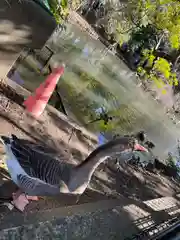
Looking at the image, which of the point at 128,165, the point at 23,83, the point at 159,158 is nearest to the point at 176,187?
the point at 159,158

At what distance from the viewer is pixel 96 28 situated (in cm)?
1938

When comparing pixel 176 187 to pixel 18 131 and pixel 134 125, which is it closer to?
pixel 134 125

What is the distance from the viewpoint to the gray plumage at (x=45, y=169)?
213 inches

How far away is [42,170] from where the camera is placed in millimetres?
5695

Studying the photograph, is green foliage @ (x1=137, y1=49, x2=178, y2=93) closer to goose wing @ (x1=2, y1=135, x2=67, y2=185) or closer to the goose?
the goose

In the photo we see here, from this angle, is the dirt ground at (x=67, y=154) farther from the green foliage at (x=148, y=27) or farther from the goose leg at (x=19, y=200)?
the green foliage at (x=148, y=27)

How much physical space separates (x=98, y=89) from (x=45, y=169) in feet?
30.6

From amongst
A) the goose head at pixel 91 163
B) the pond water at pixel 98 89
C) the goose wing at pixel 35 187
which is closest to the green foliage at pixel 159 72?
the pond water at pixel 98 89

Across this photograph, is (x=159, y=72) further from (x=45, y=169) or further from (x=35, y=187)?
(x=35, y=187)

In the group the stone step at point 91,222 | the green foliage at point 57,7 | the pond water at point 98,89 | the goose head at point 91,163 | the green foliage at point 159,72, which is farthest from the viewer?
the green foliage at point 159,72

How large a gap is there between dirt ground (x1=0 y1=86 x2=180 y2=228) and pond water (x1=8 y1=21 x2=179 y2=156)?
1.48m

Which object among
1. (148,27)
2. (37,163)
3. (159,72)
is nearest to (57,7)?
(37,163)

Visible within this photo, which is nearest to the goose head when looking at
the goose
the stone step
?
the goose

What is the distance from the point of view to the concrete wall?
7.15 m
